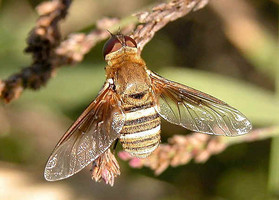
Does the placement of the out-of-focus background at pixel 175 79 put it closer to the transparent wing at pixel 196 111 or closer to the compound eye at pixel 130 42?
the transparent wing at pixel 196 111

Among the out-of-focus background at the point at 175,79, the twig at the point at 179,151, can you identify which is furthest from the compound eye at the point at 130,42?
the out-of-focus background at the point at 175,79

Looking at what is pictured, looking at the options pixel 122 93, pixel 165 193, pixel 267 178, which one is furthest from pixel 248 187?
pixel 122 93

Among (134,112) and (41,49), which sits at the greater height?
(41,49)

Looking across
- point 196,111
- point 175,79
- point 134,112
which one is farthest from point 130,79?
point 175,79

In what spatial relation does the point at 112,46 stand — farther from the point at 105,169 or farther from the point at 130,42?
the point at 105,169

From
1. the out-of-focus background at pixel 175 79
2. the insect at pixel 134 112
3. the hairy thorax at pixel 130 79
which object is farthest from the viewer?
the out-of-focus background at pixel 175 79

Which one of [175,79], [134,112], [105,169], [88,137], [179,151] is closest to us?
[105,169]

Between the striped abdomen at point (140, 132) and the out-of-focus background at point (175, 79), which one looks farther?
the out-of-focus background at point (175, 79)
